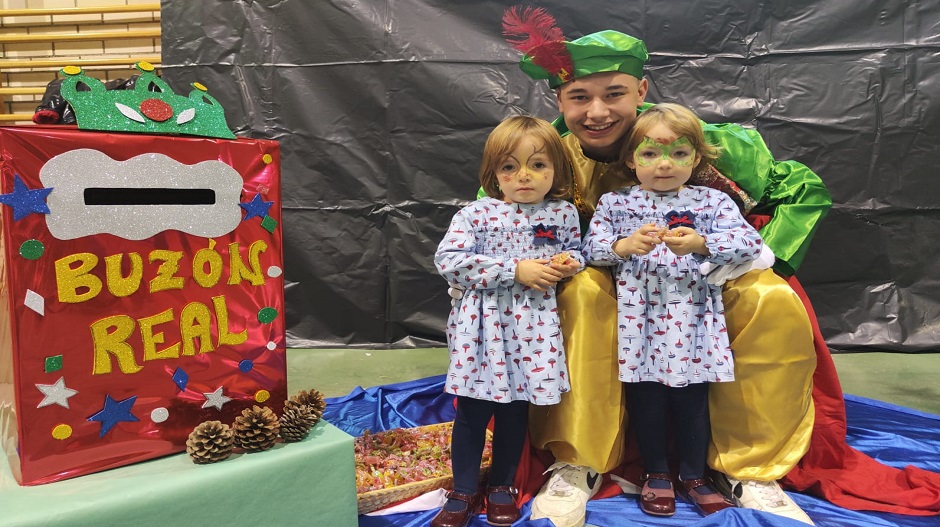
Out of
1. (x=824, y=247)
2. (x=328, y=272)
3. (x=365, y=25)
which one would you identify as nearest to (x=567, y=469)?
(x=328, y=272)

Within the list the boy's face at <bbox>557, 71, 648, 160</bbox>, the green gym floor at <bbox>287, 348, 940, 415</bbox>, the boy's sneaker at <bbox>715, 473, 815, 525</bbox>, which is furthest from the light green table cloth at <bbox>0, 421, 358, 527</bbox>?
the green gym floor at <bbox>287, 348, 940, 415</bbox>

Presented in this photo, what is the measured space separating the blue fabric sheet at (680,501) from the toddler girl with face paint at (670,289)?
0.31ft

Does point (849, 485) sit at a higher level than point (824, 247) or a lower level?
lower

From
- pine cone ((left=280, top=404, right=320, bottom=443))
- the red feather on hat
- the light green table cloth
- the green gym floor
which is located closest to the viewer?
the light green table cloth

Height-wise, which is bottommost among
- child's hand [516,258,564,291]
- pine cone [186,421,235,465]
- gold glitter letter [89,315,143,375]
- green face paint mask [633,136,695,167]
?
pine cone [186,421,235,465]

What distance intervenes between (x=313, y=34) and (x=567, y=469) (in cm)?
244

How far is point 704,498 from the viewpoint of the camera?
57.1 inches

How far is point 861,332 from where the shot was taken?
3014 mm

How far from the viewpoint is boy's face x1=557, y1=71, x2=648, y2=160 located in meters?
1.64

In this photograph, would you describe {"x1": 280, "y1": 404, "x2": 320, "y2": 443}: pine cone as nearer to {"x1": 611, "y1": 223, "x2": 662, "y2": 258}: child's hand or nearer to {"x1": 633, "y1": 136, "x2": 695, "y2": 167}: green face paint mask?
{"x1": 611, "y1": 223, "x2": 662, "y2": 258}: child's hand

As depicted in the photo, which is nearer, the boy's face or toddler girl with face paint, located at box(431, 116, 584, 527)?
toddler girl with face paint, located at box(431, 116, 584, 527)

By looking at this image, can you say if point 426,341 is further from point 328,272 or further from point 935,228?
point 935,228

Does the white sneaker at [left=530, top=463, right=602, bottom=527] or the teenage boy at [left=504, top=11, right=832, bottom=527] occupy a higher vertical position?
the teenage boy at [left=504, top=11, right=832, bottom=527]

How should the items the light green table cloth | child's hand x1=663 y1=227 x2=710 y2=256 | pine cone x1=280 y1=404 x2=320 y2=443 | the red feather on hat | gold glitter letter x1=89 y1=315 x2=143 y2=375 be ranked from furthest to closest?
1. the red feather on hat
2. child's hand x1=663 y1=227 x2=710 y2=256
3. pine cone x1=280 y1=404 x2=320 y2=443
4. gold glitter letter x1=89 y1=315 x2=143 y2=375
5. the light green table cloth
